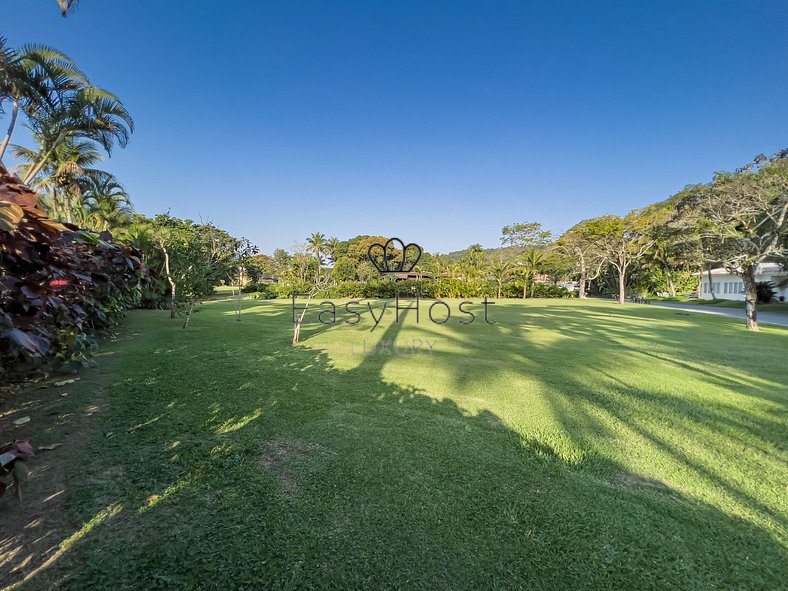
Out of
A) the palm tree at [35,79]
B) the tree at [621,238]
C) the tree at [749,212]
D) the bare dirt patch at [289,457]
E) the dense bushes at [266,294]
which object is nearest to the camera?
the bare dirt patch at [289,457]

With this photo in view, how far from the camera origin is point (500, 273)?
1153 inches

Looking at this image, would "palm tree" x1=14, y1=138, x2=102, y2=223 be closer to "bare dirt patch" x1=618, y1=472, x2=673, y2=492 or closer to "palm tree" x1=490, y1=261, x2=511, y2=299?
"bare dirt patch" x1=618, y1=472, x2=673, y2=492

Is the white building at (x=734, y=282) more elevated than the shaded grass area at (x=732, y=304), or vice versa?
the white building at (x=734, y=282)

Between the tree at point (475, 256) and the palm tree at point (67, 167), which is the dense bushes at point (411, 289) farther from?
the palm tree at point (67, 167)

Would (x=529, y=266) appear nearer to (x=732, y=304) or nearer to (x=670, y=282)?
(x=670, y=282)

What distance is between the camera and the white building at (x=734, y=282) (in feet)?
76.5

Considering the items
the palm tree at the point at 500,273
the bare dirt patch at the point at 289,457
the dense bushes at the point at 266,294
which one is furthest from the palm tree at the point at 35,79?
the palm tree at the point at 500,273

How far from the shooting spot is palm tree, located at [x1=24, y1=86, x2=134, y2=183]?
1020 centimetres

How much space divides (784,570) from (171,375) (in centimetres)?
561

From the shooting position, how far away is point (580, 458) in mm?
2658

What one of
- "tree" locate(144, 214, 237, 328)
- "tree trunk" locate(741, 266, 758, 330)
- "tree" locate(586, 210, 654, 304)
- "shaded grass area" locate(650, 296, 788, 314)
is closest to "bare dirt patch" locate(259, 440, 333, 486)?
"tree" locate(144, 214, 237, 328)

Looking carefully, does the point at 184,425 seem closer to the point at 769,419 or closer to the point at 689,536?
the point at 689,536

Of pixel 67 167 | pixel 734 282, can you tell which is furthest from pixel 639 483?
pixel 734 282

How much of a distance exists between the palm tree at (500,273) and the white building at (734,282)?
48.0 feet
